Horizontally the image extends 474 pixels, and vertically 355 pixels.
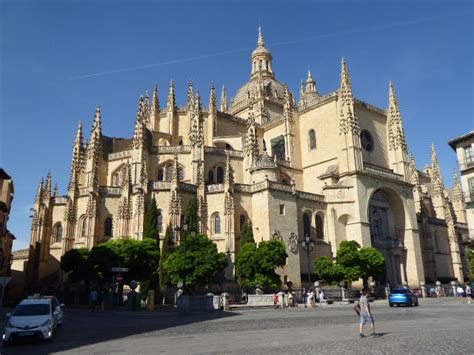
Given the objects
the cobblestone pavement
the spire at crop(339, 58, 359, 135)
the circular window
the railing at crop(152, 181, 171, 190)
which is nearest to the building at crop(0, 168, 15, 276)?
the railing at crop(152, 181, 171, 190)

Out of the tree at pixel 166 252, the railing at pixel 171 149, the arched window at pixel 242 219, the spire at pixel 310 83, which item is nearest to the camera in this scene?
the tree at pixel 166 252

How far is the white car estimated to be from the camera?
1312cm

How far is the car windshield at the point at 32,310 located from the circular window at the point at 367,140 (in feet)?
136

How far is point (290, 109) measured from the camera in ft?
170

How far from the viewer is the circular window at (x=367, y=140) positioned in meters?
50.2

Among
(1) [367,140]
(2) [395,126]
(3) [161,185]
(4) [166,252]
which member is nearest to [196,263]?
(4) [166,252]

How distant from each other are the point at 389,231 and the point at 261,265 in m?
21.8

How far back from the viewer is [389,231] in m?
48.9

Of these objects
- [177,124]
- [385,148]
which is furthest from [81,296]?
[385,148]

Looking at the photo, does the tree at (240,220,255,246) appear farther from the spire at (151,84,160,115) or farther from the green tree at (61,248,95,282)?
the spire at (151,84,160,115)

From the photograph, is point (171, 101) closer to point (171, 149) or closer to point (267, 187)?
point (171, 149)

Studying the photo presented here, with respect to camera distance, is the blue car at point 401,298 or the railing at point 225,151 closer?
the blue car at point 401,298

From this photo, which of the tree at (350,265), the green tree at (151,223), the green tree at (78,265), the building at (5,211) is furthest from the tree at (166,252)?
the building at (5,211)

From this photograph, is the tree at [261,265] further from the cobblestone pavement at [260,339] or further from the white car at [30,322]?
the white car at [30,322]
